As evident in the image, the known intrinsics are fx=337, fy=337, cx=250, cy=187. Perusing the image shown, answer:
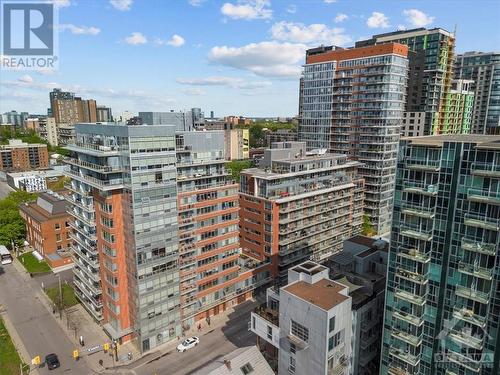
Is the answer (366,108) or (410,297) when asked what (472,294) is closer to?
(410,297)

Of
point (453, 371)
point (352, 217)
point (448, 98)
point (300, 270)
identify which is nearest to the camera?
point (453, 371)

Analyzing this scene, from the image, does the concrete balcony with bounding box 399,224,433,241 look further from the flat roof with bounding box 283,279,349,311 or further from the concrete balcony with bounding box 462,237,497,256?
the flat roof with bounding box 283,279,349,311

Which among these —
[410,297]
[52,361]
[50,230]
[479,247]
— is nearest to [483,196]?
[479,247]

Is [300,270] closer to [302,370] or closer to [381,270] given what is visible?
[302,370]

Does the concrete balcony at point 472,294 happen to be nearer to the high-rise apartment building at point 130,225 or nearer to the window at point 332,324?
the window at point 332,324

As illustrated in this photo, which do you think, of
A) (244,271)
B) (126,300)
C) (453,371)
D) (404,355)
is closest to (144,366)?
(126,300)

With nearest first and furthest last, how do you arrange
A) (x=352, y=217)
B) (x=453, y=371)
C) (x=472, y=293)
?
(x=472, y=293) < (x=453, y=371) < (x=352, y=217)
